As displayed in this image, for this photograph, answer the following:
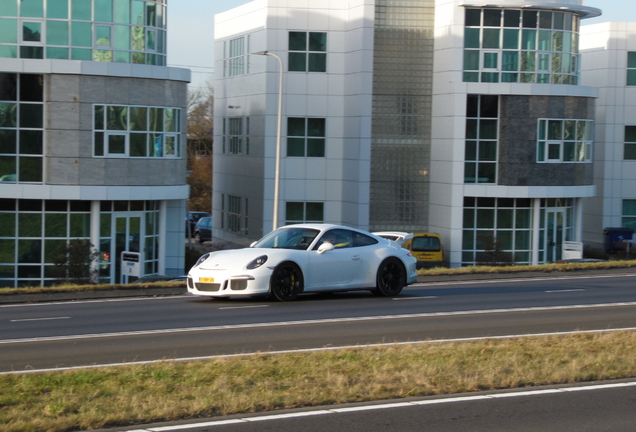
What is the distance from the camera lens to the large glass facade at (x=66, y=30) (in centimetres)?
3092

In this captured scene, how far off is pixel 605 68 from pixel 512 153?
43.7 ft

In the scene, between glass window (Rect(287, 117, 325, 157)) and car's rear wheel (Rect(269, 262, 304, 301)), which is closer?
car's rear wheel (Rect(269, 262, 304, 301))

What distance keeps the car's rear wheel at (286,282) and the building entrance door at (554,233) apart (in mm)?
27028

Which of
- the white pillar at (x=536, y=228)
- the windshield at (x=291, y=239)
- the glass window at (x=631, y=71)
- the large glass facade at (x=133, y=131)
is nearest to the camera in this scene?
the windshield at (x=291, y=239)

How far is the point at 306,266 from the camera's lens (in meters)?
16.6

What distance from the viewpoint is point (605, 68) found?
5031 centimetres

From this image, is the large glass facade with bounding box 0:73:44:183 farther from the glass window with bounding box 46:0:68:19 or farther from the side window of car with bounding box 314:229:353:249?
the side window of car with bounding box 314:229:353:249

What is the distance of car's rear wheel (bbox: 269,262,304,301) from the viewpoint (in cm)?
1644

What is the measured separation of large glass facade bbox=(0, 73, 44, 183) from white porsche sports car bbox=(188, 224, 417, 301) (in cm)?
1589

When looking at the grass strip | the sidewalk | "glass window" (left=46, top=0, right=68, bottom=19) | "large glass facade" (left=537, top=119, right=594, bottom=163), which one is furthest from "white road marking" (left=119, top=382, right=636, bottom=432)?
"large glass facade" (left=537, top=119, right=594, bottom=163)

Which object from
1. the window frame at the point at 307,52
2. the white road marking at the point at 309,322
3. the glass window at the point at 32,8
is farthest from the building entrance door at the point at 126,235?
the white road marking at the point at 309,322

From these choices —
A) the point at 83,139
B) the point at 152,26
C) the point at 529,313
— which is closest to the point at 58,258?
the point at 83,139

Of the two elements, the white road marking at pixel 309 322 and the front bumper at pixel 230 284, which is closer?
the white road marking at pixel 309 322

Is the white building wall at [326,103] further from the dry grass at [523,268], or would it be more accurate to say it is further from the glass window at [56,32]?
the dry grass at [523,268]
